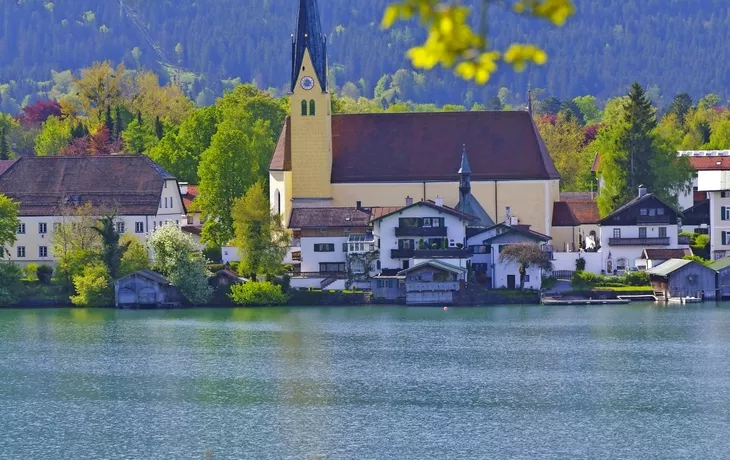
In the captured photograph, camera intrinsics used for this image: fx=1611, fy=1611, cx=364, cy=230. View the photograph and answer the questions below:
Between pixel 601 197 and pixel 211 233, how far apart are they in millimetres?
14841

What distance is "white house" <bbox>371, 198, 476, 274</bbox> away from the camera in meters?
53.2

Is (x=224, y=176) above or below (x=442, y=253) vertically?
above

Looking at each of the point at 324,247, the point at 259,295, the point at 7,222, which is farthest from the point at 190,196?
the point at 259,295

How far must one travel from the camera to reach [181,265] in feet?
171

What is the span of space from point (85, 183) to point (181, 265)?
360 inches

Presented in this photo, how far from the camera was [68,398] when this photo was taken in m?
31.4

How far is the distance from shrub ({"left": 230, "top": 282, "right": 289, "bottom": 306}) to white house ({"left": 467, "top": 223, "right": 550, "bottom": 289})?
6808mm

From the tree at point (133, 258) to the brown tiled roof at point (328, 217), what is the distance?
5.05 meters

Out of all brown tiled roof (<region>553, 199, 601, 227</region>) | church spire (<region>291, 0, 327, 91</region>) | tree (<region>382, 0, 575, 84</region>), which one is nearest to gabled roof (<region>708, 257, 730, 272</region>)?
brown tiled roof (<region>553, 199, 601, 227</region>)

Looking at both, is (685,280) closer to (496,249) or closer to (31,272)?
(496,249)

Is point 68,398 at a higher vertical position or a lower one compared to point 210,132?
lower

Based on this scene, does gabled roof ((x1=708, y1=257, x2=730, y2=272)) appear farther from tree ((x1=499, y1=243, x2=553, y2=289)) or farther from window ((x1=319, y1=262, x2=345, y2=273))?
window ((x1=319, y1=262, x2=345, y2=273))

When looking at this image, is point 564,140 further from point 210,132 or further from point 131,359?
point 131,359

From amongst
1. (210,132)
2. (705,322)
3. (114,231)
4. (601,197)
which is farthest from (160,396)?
(210,132)
